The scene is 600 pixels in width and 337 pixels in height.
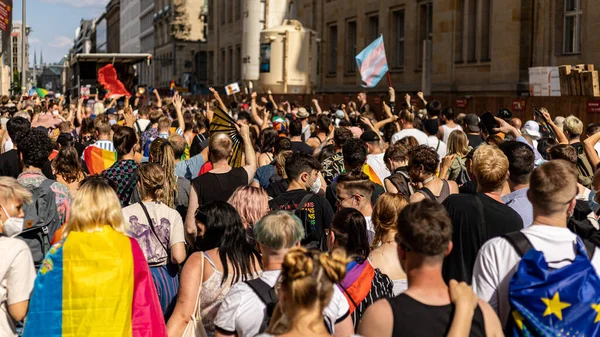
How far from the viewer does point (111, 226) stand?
15.6ft

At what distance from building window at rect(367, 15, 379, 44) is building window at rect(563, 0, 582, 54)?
1186cm

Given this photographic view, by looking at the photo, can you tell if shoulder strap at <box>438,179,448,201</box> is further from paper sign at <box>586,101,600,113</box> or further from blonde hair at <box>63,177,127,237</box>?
paper sign at <box>586,101,600,113</box>

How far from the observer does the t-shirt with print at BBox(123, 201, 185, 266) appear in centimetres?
602

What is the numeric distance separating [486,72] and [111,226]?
2125cm

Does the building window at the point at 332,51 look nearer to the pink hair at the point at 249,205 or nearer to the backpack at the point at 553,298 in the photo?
the pink hair at the point at 249,205

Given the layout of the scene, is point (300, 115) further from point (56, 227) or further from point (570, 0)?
point (570, 0)

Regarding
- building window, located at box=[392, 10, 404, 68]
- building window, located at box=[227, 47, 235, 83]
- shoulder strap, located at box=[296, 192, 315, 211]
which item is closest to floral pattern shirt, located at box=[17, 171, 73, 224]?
shoulder strap, located at box=[296, 192, 315, 211]

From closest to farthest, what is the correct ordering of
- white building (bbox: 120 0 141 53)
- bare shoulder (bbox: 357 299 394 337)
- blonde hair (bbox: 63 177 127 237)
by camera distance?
bare shoulder (bbox: 357 299 394 337) < blonde hair (bbox: 63 177 127 237) < white building (bbox: 120 0 141 53)

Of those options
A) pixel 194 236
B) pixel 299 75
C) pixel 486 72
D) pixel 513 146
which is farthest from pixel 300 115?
pixel 299 75

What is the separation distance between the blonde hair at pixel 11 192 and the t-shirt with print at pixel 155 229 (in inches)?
41.2

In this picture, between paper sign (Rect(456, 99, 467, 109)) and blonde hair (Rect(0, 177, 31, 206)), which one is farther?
paper sign (Rect(456, 99, 467, 109))

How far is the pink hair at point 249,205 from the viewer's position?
19.4ft

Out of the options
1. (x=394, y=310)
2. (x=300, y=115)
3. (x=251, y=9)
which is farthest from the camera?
(x=251, y=9)

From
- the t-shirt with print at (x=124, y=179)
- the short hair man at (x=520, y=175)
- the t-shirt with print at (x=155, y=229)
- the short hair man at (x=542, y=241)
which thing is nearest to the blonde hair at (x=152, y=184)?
the t-shirt with print at (x=155, y=229)
